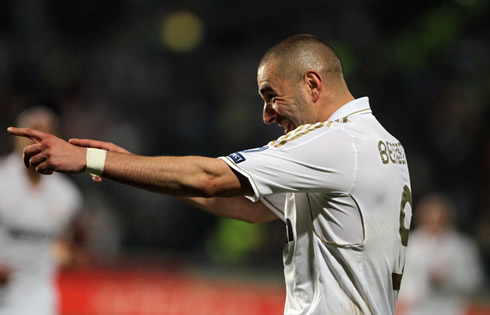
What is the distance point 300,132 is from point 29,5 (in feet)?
36.7

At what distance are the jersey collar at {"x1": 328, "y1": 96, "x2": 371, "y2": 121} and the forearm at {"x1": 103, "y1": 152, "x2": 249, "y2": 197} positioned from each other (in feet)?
1.86

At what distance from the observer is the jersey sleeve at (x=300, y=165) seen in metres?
2.74

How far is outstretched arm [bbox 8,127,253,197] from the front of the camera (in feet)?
8.51

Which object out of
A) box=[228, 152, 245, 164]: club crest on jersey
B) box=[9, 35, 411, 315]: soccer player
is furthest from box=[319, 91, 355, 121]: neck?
box=[228, 152, 245, 164]: club crest on jersey

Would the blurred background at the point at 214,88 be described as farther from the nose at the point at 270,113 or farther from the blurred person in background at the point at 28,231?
the nose at the point at 270,113

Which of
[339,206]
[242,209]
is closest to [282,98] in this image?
[339,206]

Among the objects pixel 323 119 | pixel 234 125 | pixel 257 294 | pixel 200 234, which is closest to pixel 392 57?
pixel 234 125

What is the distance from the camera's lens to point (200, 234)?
9.92 meters

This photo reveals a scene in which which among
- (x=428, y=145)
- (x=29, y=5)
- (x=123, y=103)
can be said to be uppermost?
(x=29, y=5)

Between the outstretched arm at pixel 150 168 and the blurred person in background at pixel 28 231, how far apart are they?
2771 mm

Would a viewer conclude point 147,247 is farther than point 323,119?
Yes

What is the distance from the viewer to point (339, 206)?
2.88 meters

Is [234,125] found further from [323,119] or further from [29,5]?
[323,119]

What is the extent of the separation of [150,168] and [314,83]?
83 centimetres
